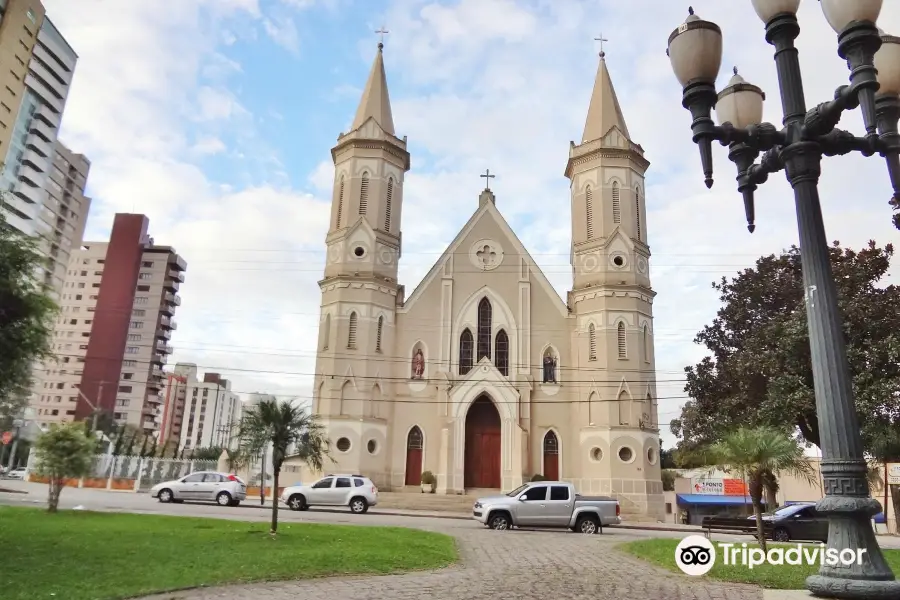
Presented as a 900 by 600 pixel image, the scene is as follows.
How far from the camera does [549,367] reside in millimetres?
34219

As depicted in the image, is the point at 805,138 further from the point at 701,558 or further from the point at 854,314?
the point at 854,314

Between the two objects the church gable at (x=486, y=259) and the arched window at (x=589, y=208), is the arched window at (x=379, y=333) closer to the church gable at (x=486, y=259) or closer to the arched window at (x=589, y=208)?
the church gable at (x=486, y=259)

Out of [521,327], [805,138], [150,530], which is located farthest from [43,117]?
[805,138]

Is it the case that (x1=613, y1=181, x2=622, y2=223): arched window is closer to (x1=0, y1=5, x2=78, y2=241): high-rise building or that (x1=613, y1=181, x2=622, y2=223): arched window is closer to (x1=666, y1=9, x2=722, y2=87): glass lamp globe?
(x1=666, y1=9, x2=722, y2=87): glass lamp globe

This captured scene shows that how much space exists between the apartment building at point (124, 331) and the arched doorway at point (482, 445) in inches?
2575

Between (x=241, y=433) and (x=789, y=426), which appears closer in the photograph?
(x=241, y=433)

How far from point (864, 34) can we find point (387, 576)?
340 inches

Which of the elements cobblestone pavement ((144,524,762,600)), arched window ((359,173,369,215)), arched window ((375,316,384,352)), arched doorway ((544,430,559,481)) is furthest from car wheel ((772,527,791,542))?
arched window ((359,173,369,215))

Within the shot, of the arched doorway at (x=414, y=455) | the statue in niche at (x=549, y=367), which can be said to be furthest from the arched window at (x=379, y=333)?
the statue in niche at (x=549, y=367)

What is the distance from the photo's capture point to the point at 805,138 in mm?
6324

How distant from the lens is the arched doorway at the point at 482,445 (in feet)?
106

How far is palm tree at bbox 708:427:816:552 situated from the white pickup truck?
22.4ft

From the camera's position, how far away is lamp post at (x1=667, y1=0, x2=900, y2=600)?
541 cm

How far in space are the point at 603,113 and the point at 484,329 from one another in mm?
13263
